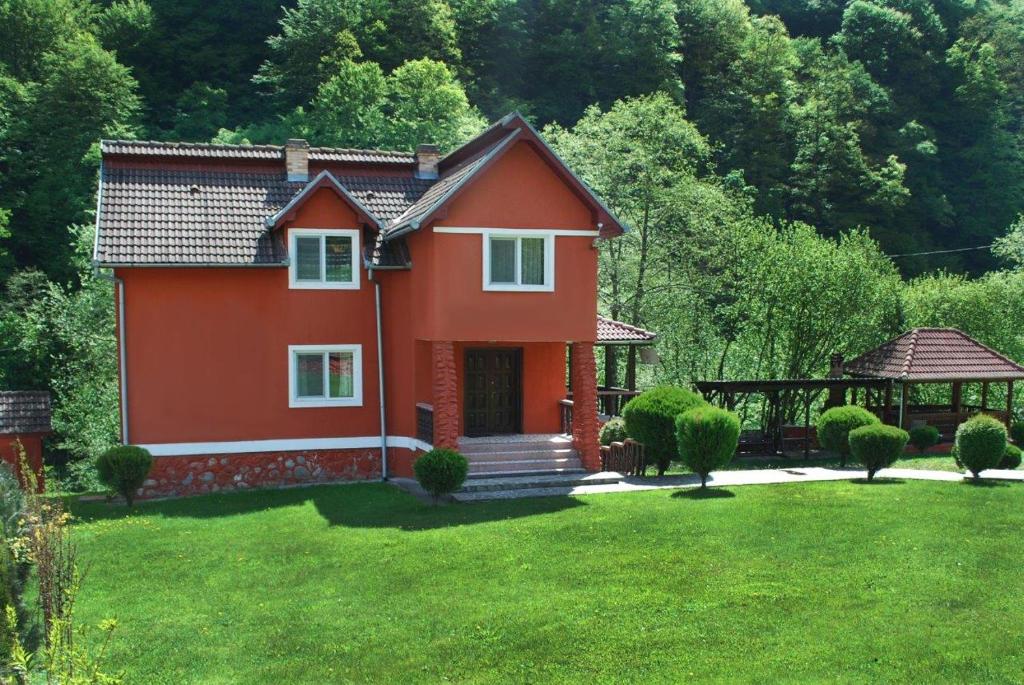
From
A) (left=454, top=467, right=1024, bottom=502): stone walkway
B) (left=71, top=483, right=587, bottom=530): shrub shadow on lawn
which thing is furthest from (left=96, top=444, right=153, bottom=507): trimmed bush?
(left=454, top=467, right=1024, bottom=502): stone walkway

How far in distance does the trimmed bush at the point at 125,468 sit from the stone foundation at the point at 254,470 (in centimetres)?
128

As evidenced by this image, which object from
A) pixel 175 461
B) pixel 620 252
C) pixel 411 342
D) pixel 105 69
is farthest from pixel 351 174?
pixel 105 69

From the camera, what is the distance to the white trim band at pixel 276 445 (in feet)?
67.8

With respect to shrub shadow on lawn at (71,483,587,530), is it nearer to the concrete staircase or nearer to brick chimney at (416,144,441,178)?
the concrete staircase

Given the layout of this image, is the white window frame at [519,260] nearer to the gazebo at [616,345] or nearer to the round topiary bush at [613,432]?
the gazebo at [616,345]

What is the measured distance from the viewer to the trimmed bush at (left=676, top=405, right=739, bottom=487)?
18734mm

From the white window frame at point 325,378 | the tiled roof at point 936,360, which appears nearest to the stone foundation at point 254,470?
the white window frame at point 325,378

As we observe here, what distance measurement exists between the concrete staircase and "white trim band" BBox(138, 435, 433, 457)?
1085 millimetres

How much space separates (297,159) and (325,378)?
5572 millimetres

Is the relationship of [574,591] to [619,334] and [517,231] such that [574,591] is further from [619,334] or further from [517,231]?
[619,334]

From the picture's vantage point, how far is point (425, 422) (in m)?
20.7

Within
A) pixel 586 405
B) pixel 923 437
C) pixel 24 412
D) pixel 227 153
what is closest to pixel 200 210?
pixel 227 153

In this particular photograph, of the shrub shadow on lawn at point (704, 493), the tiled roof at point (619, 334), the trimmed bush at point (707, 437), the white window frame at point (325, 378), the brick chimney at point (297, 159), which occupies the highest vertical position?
the brick chimney at point (297, 159)

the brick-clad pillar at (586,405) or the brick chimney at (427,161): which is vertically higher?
the brick chimney at (427,161)
